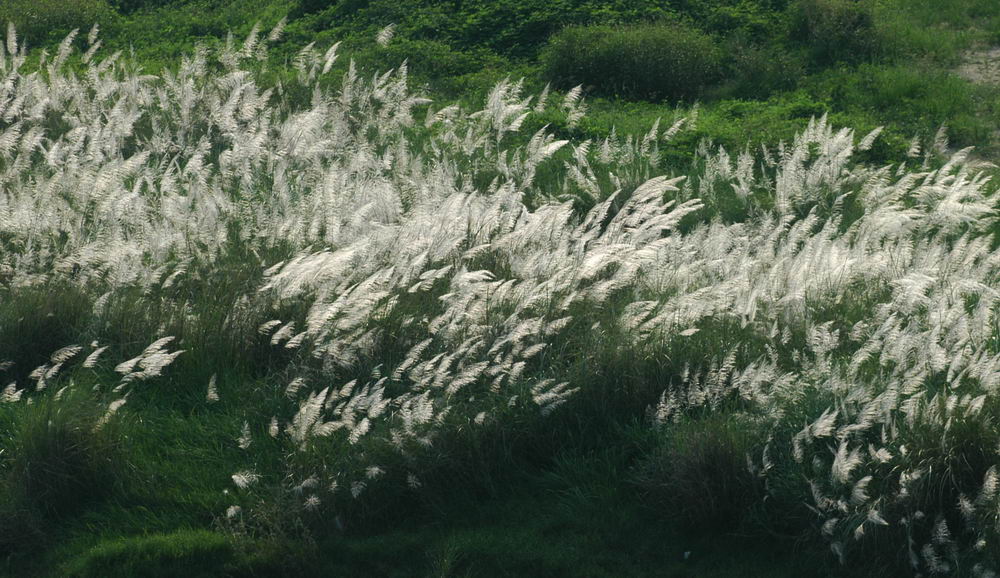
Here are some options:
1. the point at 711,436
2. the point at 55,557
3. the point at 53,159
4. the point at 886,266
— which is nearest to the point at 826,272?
the point at 886,266

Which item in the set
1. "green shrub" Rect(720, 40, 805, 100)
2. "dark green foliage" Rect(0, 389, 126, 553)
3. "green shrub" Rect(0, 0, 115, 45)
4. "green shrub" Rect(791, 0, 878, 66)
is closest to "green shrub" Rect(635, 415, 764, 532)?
"dark green foliage" Rect(0, 389, 126, 553)

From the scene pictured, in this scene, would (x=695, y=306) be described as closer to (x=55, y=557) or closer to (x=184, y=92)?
(x=55, y=557)

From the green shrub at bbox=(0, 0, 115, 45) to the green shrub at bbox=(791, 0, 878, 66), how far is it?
30.6ft

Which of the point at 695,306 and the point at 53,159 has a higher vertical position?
the point at 53,159

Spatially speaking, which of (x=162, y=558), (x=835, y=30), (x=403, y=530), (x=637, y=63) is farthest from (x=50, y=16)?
(x=403, y=530)

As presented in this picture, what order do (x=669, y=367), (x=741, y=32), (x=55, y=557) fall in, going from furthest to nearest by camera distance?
1. (x=741, y=32)
2. (x=669, y=367)
3. (x=55, y=557)

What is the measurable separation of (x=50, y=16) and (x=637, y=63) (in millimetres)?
8389

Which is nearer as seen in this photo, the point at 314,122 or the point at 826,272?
the point at 826,272

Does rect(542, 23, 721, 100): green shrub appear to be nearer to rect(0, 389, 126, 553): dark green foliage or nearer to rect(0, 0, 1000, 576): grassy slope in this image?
rect(0, 0, 1000, 576): grassy slope

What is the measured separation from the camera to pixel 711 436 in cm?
486

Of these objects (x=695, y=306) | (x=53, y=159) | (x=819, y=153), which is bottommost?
(x=819, y=153)

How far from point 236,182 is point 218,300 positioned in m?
2.30

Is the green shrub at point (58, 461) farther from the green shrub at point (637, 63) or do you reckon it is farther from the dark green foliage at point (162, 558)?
the green shrub at point (637, 63)

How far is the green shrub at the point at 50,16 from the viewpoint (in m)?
14.3
